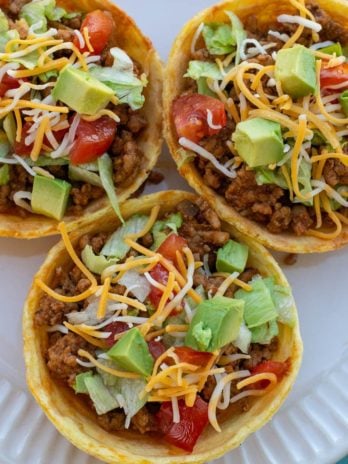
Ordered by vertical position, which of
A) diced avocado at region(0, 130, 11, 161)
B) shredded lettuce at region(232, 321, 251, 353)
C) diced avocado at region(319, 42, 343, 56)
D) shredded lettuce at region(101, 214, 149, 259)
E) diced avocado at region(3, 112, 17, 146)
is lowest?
shredded lettuce at region(232, 321, 251, 353)

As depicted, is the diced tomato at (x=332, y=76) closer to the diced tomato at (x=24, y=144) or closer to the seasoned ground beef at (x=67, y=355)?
the diced tomato at (x=24, y=144)

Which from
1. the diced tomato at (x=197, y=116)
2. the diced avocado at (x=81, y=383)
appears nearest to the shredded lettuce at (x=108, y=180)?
the diced tomato at (x=197, y=116)

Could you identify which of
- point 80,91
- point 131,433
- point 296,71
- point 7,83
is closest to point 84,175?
point 80,91

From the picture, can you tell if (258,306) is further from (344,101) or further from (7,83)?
(7,83)

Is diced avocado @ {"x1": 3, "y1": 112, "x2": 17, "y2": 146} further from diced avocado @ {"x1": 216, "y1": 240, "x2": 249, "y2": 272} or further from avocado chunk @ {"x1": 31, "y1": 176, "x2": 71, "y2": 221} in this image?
diced avocado @ {"x1": 216, "y1": 240, "x2": 249, "y2": 272}

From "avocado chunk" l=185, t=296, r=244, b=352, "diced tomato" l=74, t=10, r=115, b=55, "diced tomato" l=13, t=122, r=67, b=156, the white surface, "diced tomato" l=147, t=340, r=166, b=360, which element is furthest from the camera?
the white surface

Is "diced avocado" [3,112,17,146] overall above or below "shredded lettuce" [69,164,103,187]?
above

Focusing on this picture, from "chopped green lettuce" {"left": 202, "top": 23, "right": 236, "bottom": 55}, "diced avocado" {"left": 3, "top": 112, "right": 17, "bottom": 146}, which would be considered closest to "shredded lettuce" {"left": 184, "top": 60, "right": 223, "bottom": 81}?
"chopped green lettuce" {"left": 202, "top": 23, "right": 236, "bottom": 55}
